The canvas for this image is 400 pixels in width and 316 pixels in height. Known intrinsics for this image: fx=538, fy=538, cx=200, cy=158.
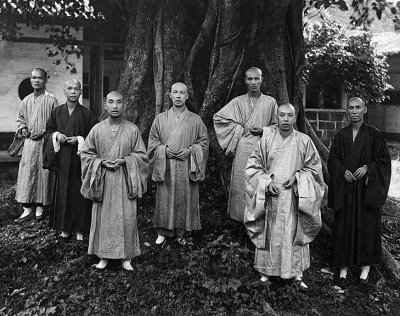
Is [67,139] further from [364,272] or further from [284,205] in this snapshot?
[364,272]

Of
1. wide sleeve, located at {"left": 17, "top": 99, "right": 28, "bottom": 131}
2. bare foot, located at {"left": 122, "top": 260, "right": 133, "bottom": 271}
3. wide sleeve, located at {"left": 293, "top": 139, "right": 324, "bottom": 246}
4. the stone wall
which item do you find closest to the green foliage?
the stone wall

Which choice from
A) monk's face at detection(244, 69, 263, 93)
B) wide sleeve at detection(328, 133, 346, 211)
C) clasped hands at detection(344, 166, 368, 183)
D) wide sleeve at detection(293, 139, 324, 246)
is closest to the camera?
wide sleeve at detection(293, 139, 324, 246)

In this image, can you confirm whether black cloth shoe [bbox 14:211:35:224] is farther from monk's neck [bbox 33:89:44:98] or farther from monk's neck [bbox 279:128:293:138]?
monk's neck [bbox 279:128:293:138]

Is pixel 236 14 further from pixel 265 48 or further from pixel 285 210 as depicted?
pixel 285 210

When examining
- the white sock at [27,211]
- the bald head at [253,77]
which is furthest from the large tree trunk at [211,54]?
the white sock at [27,211]

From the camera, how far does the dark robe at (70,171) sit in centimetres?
667

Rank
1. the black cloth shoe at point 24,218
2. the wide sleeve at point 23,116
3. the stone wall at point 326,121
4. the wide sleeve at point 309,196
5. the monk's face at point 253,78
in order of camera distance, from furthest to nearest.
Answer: the stone wall at point 326,121
the black cloth shoe at point 24,218
the wide sleeve at point 23,116
the monk's face at point 253,78
the wide sleeve at point 309,196

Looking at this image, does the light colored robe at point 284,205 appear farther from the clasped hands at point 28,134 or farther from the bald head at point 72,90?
the clasped hands at point 28,134

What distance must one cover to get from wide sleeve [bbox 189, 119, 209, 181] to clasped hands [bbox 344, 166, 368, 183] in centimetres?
167

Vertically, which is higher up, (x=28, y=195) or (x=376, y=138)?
(x=376, y=138)

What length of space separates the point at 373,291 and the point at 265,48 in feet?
11.5

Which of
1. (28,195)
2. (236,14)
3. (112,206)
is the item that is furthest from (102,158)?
(236,14)

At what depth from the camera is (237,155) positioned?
6645 millimetres

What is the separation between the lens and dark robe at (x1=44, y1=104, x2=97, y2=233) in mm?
6668
